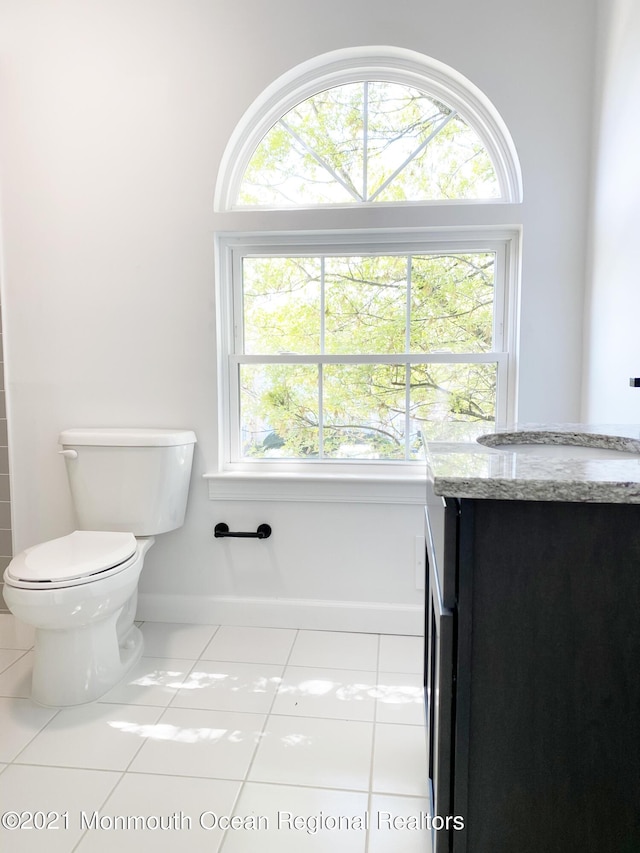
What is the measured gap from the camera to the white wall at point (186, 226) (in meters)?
1.87

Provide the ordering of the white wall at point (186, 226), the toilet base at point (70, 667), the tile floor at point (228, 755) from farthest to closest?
the white wall at point (186, 226) < the toilet base at point (70, 667) < the tile floor at point (228, 755)

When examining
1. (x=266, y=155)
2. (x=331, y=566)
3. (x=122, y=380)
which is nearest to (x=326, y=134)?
(x=266, y=155)

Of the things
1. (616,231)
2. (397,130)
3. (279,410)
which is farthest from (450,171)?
(279,410)

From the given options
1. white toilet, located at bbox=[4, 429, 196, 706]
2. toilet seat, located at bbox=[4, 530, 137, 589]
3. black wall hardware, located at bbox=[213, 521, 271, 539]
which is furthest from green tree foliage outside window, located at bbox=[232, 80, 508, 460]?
toilet seat, located at bbox=[4, 530, 137, 589]

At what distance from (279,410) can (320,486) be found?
0.36 meters

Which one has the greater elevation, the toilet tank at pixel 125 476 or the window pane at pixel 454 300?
the window pane at pixel 454 300

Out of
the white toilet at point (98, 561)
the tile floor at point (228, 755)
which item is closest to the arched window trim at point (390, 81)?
the white toilet at point (98, 561)

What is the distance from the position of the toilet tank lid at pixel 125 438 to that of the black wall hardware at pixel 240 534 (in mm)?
366

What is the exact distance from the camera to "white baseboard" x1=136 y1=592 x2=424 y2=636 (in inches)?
82.8

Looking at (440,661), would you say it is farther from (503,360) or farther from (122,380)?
(122,380)

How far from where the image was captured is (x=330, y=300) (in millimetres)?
2125

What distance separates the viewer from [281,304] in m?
2.15

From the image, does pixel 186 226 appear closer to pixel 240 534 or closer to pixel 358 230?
pixel 358 230

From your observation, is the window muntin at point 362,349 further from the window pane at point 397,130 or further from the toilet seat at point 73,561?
the toilet seat at point 73,561
